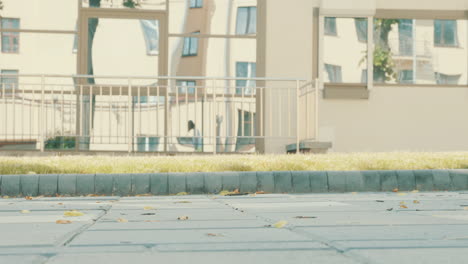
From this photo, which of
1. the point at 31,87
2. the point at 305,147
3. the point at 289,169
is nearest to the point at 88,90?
the point at 31,87

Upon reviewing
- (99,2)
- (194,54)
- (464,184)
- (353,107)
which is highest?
(99,2)

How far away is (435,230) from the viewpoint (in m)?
4.06

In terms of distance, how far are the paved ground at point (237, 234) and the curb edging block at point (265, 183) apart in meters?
2.01

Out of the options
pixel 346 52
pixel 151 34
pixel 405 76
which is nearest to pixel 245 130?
pixel 346 52

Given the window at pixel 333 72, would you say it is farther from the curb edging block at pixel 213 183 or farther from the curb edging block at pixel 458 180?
the curb edging block at pixel 213 183

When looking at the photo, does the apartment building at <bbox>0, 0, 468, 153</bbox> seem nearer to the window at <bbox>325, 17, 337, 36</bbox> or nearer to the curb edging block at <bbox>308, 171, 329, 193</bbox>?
the window at <bbox>325, 17, 337, 36</bbox>

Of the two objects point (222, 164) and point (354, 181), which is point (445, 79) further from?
point (222, 164)

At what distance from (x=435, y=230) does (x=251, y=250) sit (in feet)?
3.96

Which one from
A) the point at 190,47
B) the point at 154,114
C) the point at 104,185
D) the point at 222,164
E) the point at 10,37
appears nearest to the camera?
the point at 104,185

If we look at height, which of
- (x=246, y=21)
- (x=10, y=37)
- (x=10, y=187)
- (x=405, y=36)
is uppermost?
(x=246, y=21)

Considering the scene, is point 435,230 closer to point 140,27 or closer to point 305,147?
point 305,147

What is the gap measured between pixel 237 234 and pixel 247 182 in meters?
4.28

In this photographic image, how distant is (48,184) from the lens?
26.0 feet

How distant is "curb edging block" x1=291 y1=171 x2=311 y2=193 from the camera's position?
821 cm
